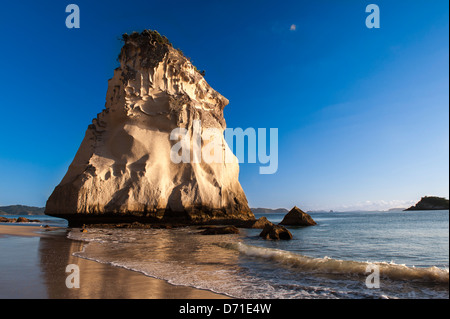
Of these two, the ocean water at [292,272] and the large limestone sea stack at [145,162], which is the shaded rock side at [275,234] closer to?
the ocean water at [292,272]

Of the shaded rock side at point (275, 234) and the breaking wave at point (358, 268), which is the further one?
the shaded rock side at point (275, 234)

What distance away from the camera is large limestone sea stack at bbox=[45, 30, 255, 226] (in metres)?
21.5

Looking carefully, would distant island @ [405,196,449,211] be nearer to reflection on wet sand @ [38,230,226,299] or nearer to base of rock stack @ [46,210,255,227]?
base of rock stack @ [46,210,255,227]

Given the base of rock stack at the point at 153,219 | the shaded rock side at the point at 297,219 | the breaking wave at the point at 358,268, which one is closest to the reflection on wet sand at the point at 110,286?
the breaking wave at the point at 358,268

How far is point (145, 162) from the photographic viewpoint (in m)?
23.3

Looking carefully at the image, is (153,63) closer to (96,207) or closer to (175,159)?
(175,159)

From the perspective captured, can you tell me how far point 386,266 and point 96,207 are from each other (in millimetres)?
19909

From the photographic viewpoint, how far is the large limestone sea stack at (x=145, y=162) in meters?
21.5

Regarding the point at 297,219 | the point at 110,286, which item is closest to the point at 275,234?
the point at 110,286

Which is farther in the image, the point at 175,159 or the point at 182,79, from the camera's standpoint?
the point at 182,79

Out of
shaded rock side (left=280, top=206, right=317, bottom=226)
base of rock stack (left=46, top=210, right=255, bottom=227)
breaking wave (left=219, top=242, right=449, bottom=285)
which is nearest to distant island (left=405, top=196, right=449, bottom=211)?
shaded rock side (left=280, top=206, right=317, bottom=226)

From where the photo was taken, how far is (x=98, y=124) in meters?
25.3

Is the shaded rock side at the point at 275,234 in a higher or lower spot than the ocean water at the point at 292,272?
lower
